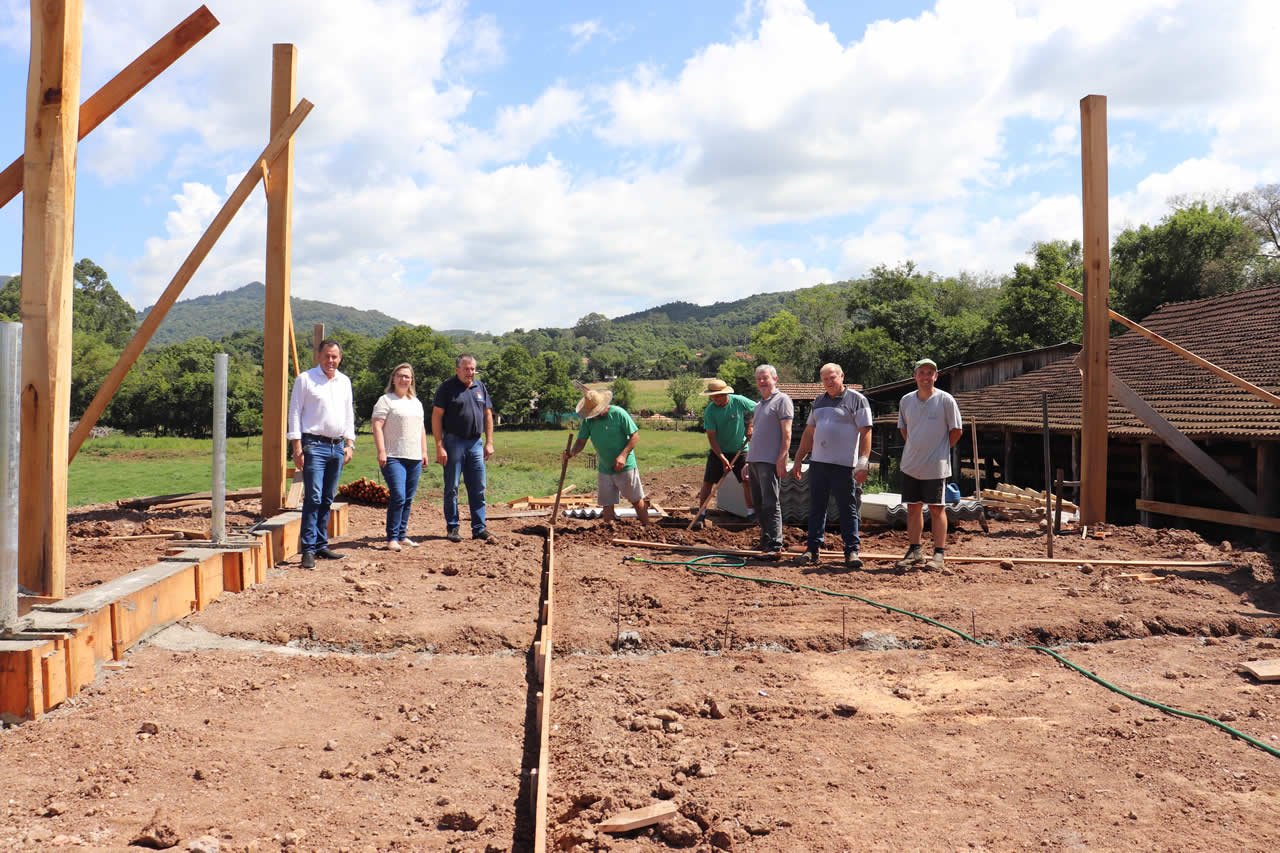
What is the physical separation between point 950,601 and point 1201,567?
10.4ft

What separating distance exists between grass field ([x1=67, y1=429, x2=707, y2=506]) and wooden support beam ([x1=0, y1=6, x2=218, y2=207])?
1202 centimetres

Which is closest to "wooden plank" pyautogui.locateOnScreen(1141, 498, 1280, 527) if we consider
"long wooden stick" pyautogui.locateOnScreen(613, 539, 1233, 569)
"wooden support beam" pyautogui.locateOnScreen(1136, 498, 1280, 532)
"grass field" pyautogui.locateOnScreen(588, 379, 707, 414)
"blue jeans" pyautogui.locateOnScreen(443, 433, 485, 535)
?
"wooden support beam" pyautogui.locateOnScreen(1136, 498, 1280, 532)

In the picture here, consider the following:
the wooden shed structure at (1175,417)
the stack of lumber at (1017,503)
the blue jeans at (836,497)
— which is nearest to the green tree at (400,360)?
the wooden shed structure at (1175,417)

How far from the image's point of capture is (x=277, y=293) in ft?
28.7

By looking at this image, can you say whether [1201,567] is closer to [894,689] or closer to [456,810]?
[894,689]

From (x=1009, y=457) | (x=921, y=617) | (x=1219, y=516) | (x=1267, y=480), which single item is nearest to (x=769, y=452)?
(x=921, y=617)

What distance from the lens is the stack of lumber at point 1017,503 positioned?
1232cm

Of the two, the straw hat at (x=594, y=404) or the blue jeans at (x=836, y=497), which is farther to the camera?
the straw hat at (x=594, y=404)

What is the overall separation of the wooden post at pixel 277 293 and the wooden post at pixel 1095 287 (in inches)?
369

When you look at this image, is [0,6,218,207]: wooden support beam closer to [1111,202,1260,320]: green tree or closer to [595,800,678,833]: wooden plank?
[595,800,678,833]: wooden plank

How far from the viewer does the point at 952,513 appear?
10.7 meters

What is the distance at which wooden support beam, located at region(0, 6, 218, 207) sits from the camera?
Answer: 5625 millimetres

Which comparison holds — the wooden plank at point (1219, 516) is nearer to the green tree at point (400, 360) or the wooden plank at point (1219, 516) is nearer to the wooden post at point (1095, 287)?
the wooden post at point (1095, 287)

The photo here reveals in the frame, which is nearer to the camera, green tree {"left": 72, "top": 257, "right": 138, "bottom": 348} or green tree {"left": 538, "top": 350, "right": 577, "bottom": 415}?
green tree {"left": 538, "top": 350, "right": 577, "bottom": 415}
